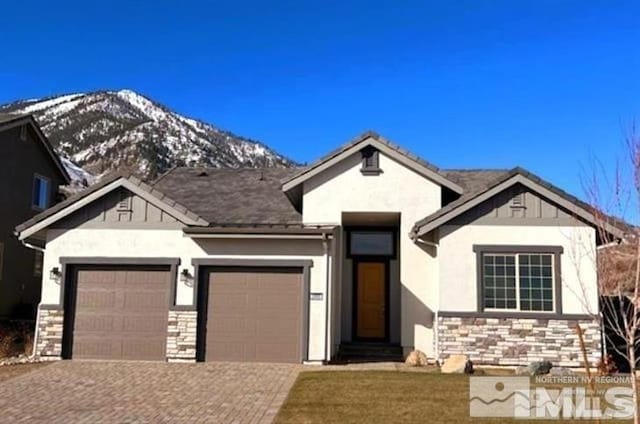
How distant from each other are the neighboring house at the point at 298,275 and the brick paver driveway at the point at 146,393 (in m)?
0.86

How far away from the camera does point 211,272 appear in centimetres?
1459

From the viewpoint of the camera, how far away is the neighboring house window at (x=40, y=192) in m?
24.9

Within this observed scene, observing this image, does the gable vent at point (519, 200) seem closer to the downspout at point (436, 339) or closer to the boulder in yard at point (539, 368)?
the downspout at point (436, 339)

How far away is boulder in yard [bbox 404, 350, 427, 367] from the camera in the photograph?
14.1 m

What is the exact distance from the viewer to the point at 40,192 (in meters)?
25.3

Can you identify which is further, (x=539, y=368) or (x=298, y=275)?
(x=298, y=275)

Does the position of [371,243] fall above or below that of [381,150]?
below

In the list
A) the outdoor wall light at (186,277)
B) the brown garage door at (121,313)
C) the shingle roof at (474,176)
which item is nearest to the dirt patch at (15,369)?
the brown garage door at (121,313)

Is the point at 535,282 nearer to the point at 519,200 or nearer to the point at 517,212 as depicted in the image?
A: the point at 517,212

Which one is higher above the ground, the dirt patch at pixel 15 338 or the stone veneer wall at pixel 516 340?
the stone veneer wall at pixel 516 340

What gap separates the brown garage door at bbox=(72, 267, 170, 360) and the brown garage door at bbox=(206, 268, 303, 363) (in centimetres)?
131

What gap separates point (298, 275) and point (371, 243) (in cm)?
333

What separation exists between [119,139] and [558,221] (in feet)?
299

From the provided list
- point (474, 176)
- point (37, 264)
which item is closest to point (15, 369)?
point (37, 264)
